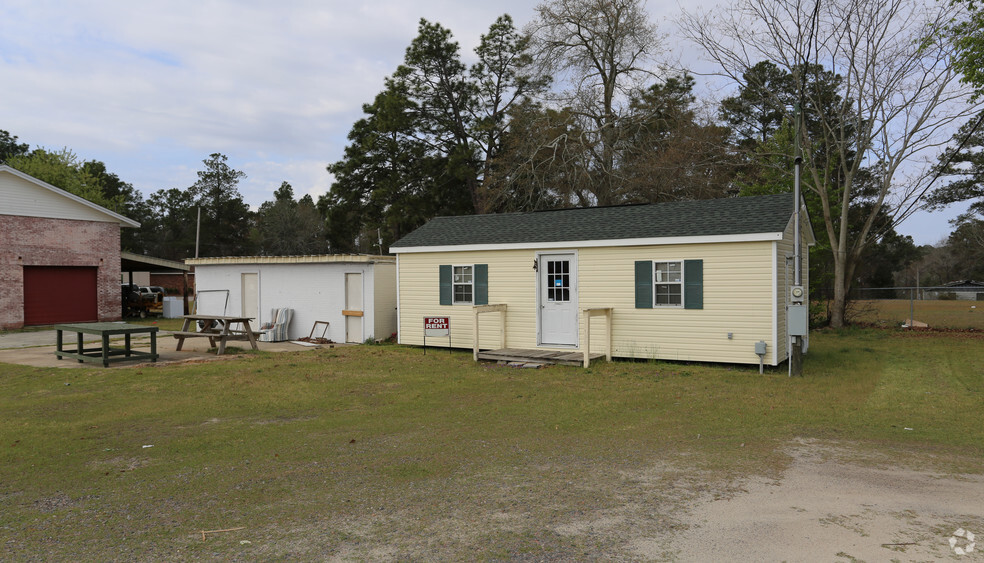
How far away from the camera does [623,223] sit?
44.3ft

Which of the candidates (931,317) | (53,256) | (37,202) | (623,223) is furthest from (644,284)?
(37,202)

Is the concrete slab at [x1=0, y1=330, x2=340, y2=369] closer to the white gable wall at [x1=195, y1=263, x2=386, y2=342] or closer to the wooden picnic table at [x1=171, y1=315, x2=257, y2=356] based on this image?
the wooden picnic table at [x1=171, y1=315, x2=257, y2=356]

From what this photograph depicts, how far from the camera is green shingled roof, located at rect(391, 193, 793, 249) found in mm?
12000

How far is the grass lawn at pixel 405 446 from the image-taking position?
4191 millimetres

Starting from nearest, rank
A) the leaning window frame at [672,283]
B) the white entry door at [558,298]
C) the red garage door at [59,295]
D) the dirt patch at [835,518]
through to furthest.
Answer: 1. the dirt patch at [835,518]
2. the leaning window frame at [672,283]
3. the white entry door at [558,298]
4. the red garage door at [59,295]

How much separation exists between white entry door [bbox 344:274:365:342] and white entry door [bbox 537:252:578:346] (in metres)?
5.36

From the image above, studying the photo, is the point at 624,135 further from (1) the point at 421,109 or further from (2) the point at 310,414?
(2) the point at 310,414

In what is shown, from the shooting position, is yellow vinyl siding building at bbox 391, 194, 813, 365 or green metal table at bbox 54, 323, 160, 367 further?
green metal table at bbox 54, 323, 160, 367

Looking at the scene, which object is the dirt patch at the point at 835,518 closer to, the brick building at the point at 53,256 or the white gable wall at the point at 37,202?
the brick building at the point at 53,256

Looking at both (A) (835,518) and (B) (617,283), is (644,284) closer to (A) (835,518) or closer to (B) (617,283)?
(B) (617,283)

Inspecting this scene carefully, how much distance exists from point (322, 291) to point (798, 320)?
11.6 meters

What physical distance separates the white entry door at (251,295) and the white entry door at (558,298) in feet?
29.5

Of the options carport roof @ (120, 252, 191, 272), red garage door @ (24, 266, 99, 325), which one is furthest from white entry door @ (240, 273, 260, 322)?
red garage door @ (24, 266, 99, 325)

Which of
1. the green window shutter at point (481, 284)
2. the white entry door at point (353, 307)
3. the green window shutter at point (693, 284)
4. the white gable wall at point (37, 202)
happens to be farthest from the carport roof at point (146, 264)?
the green window shutter at point (693, 284)
